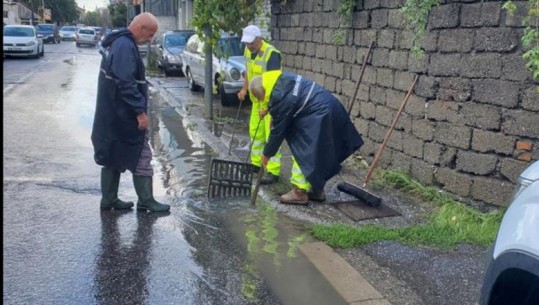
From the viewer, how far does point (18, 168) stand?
7227 millimetres

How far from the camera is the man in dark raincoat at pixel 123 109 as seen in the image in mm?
5188

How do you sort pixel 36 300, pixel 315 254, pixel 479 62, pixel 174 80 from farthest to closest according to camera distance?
pixel 174 80 < pixel 479 62 < pixel 315 254 < pixel 36 300

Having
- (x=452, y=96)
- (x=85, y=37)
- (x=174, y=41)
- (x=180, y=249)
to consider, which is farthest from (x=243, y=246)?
(x=85, y=37)

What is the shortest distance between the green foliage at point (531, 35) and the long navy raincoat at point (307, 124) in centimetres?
182

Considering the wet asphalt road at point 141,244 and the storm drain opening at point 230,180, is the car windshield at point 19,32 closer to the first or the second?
the wet asphalt road at point 141,244

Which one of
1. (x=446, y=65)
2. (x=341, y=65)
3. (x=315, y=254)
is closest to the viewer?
(x=315, y=254)

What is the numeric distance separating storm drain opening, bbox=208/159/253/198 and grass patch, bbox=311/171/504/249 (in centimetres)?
117

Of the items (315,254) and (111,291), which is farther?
(315,254)

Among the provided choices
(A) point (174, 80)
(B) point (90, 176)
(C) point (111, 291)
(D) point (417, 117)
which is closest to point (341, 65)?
(D) point (417, 117)

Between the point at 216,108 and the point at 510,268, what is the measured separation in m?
11.5

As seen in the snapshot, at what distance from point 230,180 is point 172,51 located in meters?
16.2

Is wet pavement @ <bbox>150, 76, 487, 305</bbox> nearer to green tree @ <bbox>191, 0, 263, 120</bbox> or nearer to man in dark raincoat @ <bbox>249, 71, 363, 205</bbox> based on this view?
man in dark raincoat @ <bbox>249, 71, 363, 205</bbox>

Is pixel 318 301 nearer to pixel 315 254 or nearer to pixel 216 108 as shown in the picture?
pixel 315 254

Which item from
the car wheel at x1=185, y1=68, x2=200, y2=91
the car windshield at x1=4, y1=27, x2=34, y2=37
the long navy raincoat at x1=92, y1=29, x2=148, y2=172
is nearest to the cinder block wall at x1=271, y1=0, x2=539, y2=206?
the long navy raincoat at x1=92, y1=29, x2=148, y2=172
